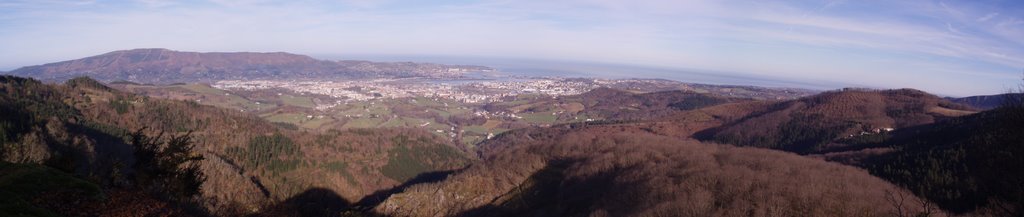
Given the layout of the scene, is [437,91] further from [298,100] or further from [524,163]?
[524,163]

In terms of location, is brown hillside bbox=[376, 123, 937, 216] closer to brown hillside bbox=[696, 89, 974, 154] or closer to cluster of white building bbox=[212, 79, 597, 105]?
brown hillside bbox=[696, 89, 974, 154]

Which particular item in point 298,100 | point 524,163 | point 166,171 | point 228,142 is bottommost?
point 228,142

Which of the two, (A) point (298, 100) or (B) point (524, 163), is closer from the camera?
(B) point (524, 163)

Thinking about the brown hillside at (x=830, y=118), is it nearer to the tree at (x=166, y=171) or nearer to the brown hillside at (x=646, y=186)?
the brown hillside at (x=646, y=186)

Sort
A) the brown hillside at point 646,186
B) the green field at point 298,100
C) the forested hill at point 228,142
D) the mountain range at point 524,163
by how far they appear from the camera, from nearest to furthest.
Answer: the mountain range at point 524,163, the brown hillside at point 646,186, the forested hill at point 228,142, the green field at point 298,100

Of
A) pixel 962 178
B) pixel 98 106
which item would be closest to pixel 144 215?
pixel 962 178

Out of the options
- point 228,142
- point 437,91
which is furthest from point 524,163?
point 437,91

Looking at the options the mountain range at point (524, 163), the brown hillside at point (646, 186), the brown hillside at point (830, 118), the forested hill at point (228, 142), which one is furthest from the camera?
the brown hillside at point (830, 118)

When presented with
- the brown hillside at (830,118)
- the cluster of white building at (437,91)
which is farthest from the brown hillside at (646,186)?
the cluster of white building at (437,91)

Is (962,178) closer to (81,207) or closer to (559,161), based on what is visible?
(559,161)

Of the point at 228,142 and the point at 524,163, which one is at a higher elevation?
the point at 524,163

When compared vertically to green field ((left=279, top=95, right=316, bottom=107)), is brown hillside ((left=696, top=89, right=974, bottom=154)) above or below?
above

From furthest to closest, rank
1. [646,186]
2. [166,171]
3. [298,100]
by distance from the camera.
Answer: [298,100] → [646,186] → [166,171]

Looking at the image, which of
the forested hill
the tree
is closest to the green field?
the forested hill
